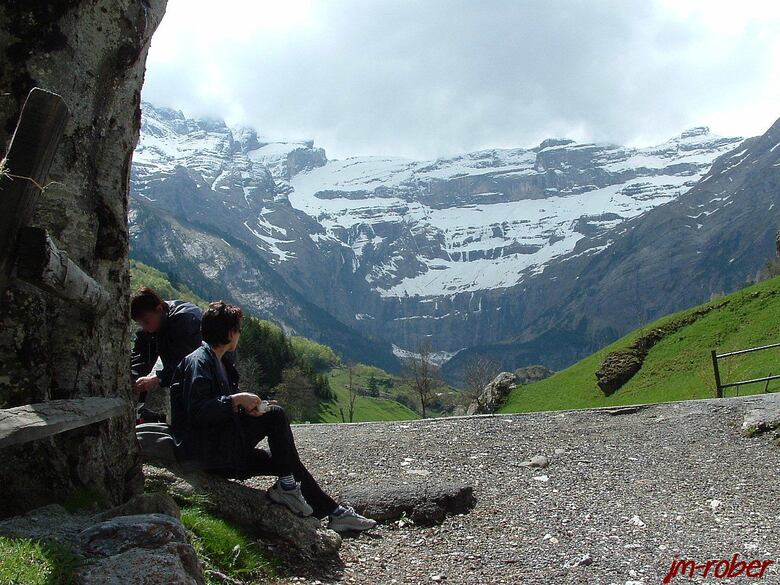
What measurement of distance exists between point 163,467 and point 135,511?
2.24 metres

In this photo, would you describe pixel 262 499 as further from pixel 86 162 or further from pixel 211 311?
pixel 86 162

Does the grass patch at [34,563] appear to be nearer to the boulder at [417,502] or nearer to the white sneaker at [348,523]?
the white sneaker at [348,523]

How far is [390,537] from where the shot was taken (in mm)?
7898

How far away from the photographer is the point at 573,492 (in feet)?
31.3

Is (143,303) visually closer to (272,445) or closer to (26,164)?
(272,445)

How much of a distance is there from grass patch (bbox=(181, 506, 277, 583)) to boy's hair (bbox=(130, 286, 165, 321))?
270cm

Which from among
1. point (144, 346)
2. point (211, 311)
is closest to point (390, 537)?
point (211, 311)

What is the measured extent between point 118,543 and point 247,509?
8.89ft

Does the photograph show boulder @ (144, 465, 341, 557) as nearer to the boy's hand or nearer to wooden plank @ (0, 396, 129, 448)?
the boy's hand

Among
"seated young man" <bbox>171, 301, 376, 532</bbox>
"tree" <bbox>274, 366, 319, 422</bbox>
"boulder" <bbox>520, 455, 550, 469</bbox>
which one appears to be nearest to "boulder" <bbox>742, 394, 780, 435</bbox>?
"boulder" <bbox>520, 455, 550, 469</bbox>

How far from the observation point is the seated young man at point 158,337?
8.08 meters

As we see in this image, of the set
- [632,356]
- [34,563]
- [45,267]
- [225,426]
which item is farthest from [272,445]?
[632,356]

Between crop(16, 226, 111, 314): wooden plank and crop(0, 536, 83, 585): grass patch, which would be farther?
crop(16, 226, 111, 314): wooden plank

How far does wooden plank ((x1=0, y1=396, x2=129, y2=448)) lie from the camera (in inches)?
148
